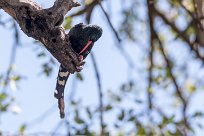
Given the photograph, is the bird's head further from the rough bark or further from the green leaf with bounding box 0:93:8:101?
the green leaf with bounding box 0:93:8:101

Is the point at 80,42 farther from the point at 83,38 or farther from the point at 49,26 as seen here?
the point at 49,26

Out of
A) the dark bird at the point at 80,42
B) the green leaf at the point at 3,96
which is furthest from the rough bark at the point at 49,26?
the green leaf at the point at 3,96

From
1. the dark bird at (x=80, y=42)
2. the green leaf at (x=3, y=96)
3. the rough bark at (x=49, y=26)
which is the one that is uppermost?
the rough bark at (x=49, y=26)

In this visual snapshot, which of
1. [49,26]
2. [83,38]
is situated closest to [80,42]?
[83,38]

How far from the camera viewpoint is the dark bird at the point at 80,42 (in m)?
1.92

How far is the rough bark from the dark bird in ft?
0.08

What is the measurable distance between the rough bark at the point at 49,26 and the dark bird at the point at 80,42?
25 mm

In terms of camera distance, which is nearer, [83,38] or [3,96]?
[83,38]

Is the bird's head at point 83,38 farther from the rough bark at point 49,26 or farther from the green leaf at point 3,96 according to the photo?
the green leaf at point 3,96

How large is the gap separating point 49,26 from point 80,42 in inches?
5.2

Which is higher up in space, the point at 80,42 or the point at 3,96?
the point at 80,42

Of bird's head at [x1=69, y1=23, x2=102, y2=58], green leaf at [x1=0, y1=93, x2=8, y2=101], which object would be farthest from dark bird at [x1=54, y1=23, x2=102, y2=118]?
green leaf at [x1=0, y1=93, x2=8, y2=101]

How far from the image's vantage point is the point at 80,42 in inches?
75.4

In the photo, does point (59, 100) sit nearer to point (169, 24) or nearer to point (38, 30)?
point (38, 30)
